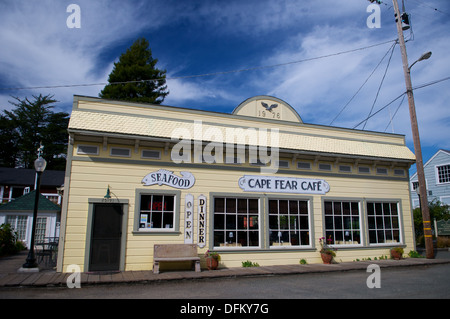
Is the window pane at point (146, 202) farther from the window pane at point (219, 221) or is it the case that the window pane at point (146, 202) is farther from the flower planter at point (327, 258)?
the flower planter at point (327, 258)

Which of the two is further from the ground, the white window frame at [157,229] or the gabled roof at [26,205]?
the gabled roof at [26,205]

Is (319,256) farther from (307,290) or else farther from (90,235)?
(90,235)

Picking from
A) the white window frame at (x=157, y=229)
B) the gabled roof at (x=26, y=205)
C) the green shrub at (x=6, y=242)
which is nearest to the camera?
the white window frame at (x=157, y=229)

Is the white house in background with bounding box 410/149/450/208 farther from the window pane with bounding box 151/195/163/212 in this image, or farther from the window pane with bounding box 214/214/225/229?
the window pane with bounding box 151/195/163/212

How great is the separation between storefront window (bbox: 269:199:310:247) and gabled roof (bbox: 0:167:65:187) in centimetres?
2218

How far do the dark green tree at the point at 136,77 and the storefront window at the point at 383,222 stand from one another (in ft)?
74.4

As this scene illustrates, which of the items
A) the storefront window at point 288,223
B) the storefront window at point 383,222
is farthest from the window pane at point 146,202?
the storefront window at point 383,222

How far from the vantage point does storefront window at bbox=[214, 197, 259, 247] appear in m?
11.3

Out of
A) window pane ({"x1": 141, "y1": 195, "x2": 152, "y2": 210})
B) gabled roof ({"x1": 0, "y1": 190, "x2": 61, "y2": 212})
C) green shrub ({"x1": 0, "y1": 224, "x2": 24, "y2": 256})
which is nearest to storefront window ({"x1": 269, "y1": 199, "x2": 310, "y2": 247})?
window pane ({"x1": 141, "y1": 195, "x2": 152, "y2": 210})

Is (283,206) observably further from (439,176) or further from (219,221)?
(439,176)

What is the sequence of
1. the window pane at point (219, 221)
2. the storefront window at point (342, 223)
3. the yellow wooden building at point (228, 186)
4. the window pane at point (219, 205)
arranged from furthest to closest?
the storefront window at point (342, 223) → the window pane at point (219, 205) → the window pane at point (219, 221) → the yellow wooden building at point (228, 186)

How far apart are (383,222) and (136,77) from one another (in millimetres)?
25961

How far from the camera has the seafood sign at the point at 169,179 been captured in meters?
10.7

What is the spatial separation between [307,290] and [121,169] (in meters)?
6.44
